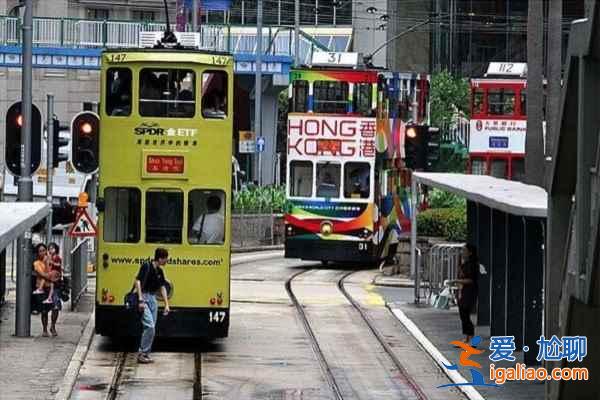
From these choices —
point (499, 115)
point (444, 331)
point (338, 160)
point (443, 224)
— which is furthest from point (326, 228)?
point (499, 115)

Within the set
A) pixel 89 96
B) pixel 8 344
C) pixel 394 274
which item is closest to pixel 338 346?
pixel 8 344

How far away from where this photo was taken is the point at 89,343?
2527 centimetres

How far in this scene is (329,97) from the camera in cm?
3981

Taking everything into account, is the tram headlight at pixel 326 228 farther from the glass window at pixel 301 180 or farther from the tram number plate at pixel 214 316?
the tram number plate at pixel 214 316

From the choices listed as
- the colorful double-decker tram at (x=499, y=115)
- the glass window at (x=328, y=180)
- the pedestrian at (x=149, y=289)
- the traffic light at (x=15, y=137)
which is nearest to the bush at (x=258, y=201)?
the colorful double-decker tram at (x=499, y=115)

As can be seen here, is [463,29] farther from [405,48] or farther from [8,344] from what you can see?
[8,344]

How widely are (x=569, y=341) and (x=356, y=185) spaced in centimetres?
2578

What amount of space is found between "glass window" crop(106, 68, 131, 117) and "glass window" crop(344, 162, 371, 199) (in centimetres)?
1644

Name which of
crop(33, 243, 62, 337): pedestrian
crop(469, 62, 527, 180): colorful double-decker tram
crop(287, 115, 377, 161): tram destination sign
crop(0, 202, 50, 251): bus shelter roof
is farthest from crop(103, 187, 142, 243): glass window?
crop(469, 62, 527, 180): colorful double-decker tram

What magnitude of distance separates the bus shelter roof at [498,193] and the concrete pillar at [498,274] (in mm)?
653

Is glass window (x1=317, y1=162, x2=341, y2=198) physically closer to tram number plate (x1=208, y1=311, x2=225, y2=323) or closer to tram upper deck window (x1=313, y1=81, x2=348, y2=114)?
tram upper deck window (x1=313, y1=81, x2=348, y2=114)

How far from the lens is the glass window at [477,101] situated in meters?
52.6

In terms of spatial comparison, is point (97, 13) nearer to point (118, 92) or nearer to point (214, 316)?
point (118, 92)

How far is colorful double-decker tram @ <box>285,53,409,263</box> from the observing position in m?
39.8
